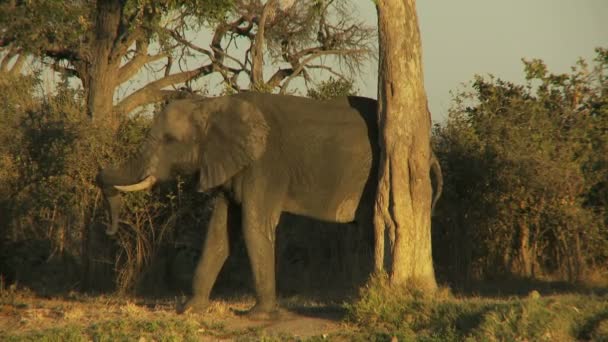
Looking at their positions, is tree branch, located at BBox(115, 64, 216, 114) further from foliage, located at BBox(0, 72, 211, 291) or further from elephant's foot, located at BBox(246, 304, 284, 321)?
elephant's foot, located at BBox(246, 304, 284, 321)

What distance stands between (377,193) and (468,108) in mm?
5836

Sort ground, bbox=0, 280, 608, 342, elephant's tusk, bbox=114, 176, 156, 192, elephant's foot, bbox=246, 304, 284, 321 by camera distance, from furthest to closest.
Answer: elephant's tusk, bbox=114, 176, 156, 192, elephant's foot, bbox=246, 304, 284, 321, ground, bbox=0, 280, 608, 342

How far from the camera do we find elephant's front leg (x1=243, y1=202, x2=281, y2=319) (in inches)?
469

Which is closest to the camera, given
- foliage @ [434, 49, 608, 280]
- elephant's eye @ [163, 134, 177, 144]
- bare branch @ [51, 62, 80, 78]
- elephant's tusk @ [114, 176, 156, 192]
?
elephant's tusk @ [114, 176, 156, 192]

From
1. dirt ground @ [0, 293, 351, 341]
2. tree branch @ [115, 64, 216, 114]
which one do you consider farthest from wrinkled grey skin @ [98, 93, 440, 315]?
tree branch @ [115, 64, 216, 114]

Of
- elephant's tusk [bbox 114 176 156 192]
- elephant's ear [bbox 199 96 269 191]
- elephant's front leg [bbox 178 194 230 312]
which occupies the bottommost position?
elephant's front leg [bbox 178 194 230 312]

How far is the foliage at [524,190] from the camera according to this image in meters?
15.5

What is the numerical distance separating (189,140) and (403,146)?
2.53m

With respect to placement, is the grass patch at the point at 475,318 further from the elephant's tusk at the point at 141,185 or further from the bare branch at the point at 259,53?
the bare branch at the point at 259,53

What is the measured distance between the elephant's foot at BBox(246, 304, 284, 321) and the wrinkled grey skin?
0.16ft

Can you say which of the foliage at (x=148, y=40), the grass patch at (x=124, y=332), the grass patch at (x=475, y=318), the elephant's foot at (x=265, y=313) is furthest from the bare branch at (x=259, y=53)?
the grass patch at (x=475, y=318)

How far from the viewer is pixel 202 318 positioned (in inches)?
449

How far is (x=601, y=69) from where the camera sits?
18.1 m

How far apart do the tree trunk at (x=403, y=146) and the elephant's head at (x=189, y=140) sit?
4.86 ft
